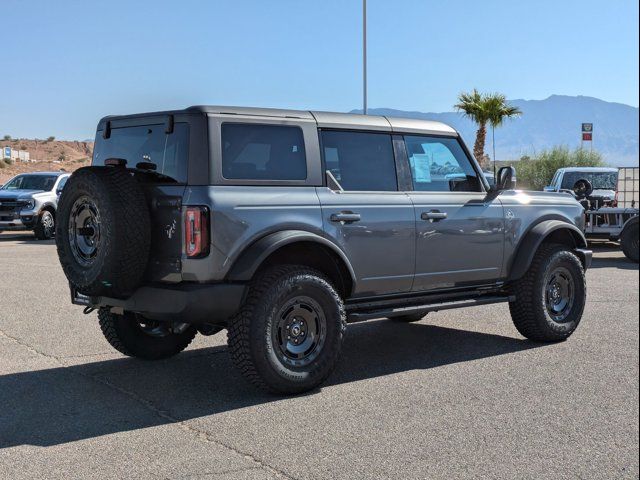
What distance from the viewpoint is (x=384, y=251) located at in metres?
6.36

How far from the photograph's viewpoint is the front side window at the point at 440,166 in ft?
22.6

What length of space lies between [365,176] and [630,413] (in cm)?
267

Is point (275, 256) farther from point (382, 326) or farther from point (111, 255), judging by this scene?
point (382, 326)

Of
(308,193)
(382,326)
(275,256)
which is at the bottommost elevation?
(382,326)

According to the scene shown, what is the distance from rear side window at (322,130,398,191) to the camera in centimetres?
634

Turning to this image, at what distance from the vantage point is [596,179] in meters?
19.7

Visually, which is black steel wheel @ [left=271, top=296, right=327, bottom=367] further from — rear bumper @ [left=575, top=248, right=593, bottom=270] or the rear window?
rear bumper @ [left=575, top=248, right=593, bottom=270]

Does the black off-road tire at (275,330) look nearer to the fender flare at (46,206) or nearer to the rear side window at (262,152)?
the rear side window at (262,152)

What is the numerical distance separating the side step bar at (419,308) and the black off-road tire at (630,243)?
9.55 meters

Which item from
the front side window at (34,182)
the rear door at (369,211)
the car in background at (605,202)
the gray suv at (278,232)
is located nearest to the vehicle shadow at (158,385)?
the gray suv at (278,232)

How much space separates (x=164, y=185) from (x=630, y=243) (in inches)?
502

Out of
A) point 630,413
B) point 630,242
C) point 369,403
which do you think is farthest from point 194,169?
point 630,242

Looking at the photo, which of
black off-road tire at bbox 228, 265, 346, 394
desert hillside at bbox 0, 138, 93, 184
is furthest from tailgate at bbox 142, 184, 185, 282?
desert hillside at bbox 0, 138, 93, 184

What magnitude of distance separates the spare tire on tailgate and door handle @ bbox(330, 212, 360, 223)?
1.40 metres
